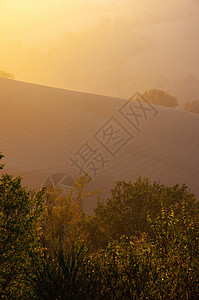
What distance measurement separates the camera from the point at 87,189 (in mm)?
18500

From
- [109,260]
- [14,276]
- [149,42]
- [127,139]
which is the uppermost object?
[149,42]

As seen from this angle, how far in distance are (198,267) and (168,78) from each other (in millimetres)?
119004

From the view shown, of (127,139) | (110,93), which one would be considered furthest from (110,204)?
(110,93)

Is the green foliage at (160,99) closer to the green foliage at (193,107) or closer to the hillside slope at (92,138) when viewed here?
the green foliage at (193,107)

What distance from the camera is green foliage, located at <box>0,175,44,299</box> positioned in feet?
14.9

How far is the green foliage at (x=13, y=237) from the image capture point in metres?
4.55

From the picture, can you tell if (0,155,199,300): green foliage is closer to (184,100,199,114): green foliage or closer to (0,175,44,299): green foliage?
(0,175,44,299): green foliage

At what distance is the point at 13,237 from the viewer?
4.61 metres

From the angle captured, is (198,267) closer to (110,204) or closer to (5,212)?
(5,212)

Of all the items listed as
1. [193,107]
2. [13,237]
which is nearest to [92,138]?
[13,237]

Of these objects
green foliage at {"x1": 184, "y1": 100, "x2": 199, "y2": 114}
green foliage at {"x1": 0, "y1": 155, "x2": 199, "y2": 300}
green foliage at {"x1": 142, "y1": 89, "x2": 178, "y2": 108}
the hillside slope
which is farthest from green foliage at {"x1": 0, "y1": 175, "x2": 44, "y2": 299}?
green foliage at {"x1": 184, "y1": 100, "x2": 199, "y2": 114}

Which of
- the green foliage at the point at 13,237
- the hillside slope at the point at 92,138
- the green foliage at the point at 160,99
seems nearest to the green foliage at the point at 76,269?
the green foliage at the point at 13,237

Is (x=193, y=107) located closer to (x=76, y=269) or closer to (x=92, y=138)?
(x=92, y=138)

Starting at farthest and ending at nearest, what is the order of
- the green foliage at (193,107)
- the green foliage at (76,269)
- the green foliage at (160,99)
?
the green foliage at (193,107) < the green foliage at (160,99) < the green foliage at (76,269)
